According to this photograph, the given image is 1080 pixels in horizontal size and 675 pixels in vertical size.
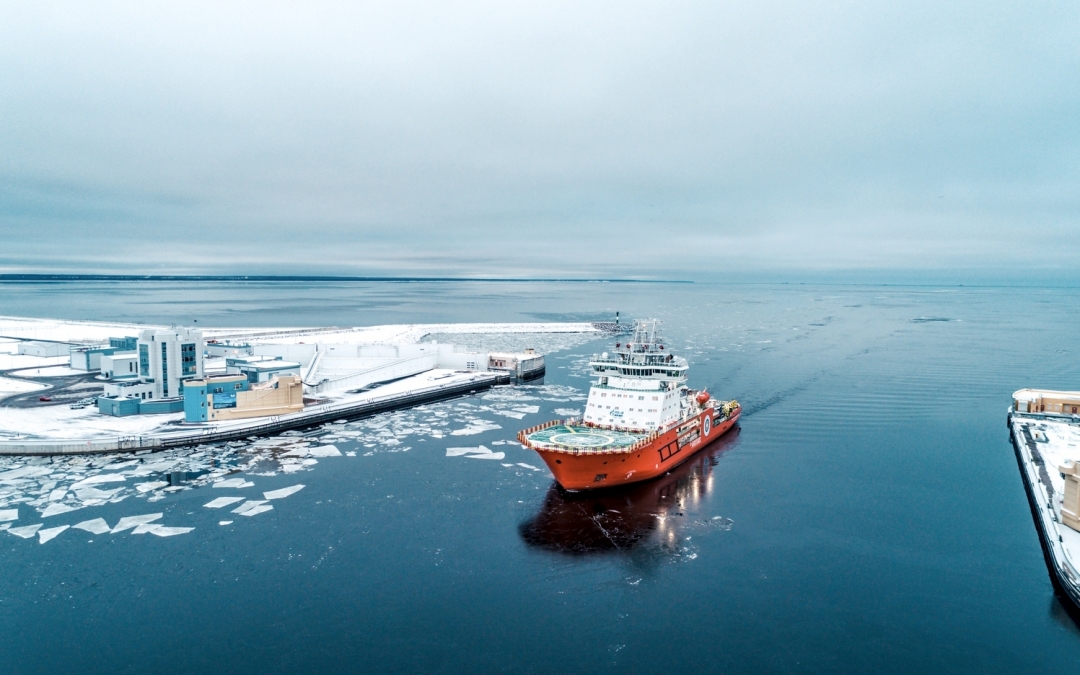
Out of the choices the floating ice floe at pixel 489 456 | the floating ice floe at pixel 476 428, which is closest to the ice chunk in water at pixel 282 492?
the floating ice floe at pixel 489 456

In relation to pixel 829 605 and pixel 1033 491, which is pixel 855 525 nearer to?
pixel 829 605

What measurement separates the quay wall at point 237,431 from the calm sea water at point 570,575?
6124 millimetres

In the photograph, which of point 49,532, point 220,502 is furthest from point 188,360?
point 49,532

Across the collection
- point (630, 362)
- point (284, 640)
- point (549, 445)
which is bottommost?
point (284, 640)

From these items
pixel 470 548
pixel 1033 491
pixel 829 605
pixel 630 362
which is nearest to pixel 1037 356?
pixel 1033 491

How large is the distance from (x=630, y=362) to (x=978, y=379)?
3978 cm

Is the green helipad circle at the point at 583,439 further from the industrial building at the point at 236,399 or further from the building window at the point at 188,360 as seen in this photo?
the building window at the point at 188,360

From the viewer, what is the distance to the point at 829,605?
18562 millimetres

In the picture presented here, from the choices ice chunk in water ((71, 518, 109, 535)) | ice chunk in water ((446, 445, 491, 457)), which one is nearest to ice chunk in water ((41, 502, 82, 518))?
ice chunk in water ((71, 518, 109, 535))

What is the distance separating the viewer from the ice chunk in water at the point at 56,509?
23.8 meters

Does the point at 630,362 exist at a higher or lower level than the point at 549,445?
higher

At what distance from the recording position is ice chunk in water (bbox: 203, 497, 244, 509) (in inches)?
982

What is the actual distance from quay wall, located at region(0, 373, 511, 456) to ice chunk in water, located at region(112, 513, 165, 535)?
992 cm

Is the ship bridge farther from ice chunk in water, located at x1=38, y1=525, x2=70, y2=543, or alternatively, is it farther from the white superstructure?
ice chunk in water, located at x1=38, y1=525, x2=70, y2=543
